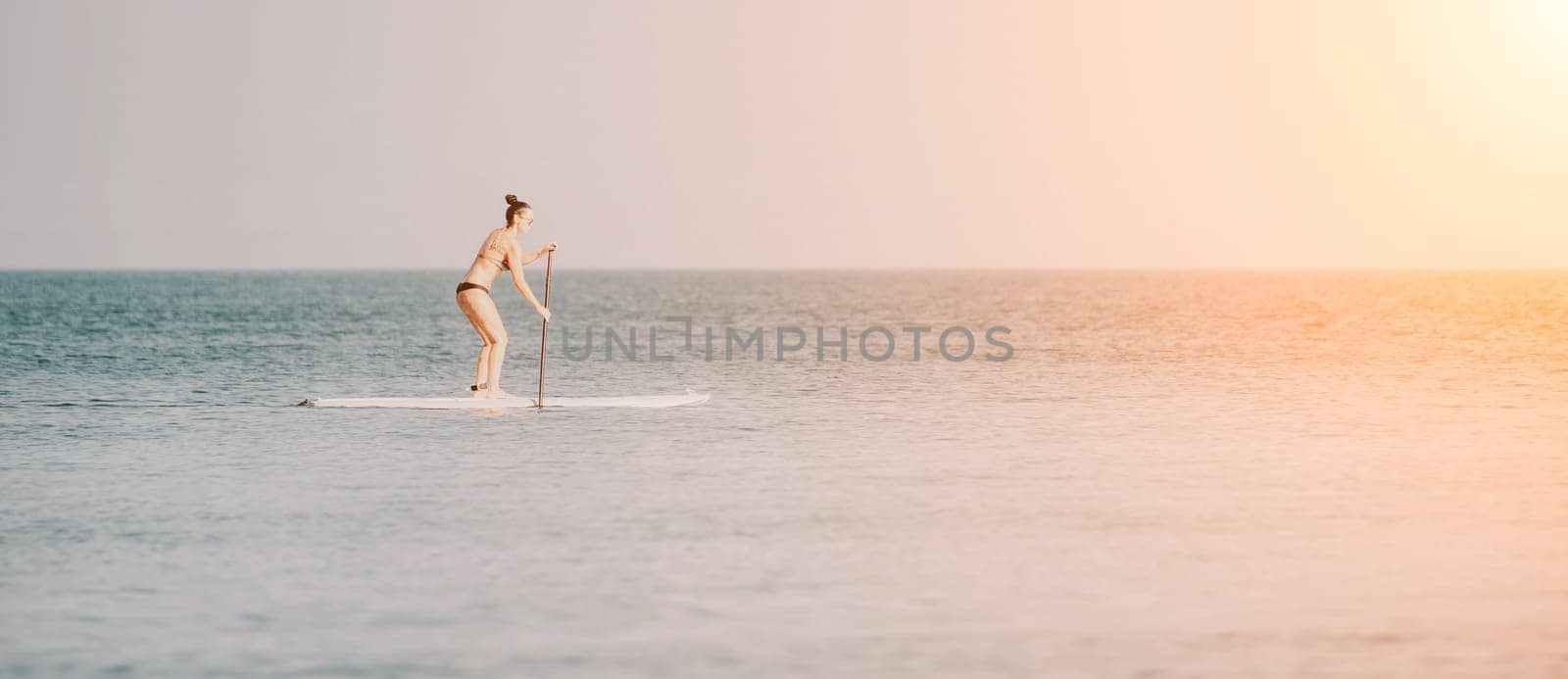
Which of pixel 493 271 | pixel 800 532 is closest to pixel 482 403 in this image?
pixel 493 271

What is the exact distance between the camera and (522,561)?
7.12m

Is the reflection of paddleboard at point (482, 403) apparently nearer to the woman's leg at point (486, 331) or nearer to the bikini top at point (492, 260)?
the woman's leg at point (486, 331)

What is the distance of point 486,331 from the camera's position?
14539mm

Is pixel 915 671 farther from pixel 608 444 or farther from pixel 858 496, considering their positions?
pixel 608 444

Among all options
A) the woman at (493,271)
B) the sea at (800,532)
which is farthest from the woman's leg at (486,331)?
the sea at (800,532)

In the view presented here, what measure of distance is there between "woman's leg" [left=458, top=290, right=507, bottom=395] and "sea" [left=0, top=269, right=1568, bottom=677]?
0.68 meters

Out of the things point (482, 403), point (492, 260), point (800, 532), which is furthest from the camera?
point (492, 260)

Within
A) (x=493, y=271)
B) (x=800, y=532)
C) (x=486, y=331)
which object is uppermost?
(x=493, y=271)

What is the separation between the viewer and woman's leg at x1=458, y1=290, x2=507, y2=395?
1438 centimetres

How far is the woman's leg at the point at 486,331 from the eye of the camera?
47.2 feet

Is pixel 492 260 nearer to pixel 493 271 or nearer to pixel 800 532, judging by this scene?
pixel 493 271

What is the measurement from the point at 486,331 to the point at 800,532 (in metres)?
7.39

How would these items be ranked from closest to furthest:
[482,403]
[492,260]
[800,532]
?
[800,532], [482,403], [492,260]

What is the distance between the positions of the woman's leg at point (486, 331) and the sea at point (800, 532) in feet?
2.24
